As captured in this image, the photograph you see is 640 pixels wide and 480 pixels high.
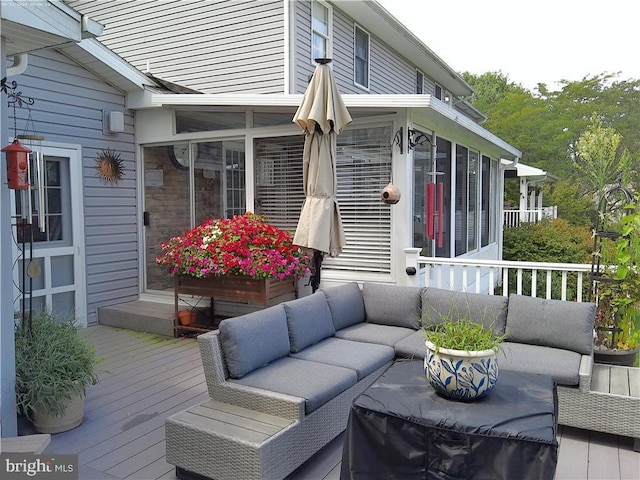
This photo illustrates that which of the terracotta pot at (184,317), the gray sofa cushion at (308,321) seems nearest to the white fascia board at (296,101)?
the gray sofa cushion at (308,321)

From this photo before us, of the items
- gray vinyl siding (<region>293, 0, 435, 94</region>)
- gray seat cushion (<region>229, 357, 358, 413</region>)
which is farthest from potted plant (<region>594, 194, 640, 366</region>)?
gray vinyl siding (<region>293, 0, 435, 94</region>)

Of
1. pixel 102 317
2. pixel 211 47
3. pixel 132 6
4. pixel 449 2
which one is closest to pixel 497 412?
pixel 449 2

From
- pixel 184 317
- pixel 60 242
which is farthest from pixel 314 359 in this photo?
pixel 60 242

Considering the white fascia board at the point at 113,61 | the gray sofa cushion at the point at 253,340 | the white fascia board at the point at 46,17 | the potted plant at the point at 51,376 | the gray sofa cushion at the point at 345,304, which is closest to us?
the white fascia board at the point at 46,17

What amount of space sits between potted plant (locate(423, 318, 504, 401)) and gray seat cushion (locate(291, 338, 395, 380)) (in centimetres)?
94

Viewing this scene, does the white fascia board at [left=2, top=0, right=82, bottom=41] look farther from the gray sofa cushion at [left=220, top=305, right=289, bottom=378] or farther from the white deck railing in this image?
the white deck railing

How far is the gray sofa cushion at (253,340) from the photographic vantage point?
116 inches

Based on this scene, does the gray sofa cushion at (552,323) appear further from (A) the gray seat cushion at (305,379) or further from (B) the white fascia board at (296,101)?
(B) the white fascia board at (296,101)

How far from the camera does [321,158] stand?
4.53 metres

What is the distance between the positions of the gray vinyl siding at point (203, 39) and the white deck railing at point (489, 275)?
11.3 ft

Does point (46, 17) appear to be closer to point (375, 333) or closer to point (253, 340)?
point (253, 340)

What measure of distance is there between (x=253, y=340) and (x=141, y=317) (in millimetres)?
3218

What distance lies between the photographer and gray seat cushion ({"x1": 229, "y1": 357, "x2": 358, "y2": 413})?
2.80 metres

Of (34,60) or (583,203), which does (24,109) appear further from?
(583,203)
